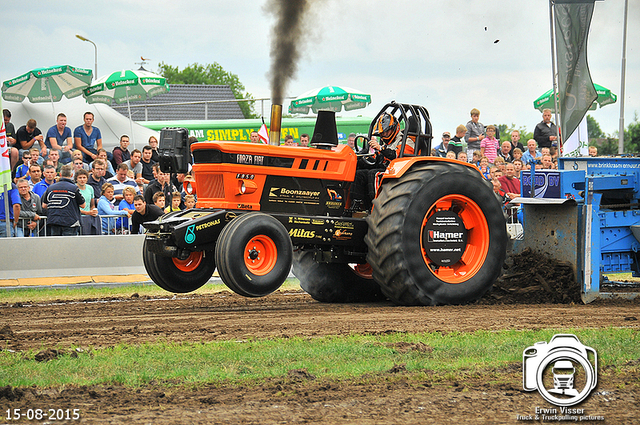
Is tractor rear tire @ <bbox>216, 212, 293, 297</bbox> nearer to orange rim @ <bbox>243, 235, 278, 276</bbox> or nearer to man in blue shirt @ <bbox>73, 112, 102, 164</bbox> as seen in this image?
orange rim @ <bbox>243, 235, 278, 276</bbox>

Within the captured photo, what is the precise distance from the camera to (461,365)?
5.19 m

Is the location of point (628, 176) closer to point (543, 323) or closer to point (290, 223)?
point (543, 323)

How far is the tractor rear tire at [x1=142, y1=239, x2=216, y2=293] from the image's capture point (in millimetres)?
7938

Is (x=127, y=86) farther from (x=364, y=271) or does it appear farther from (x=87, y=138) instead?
(x=364, y=271)

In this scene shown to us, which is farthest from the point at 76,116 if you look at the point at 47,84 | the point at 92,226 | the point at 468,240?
the point at 468,240

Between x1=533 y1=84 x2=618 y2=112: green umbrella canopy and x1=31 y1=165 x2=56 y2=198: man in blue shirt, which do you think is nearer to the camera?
x1=31 y1=165 x2=56 y2=198: man in blue shirt

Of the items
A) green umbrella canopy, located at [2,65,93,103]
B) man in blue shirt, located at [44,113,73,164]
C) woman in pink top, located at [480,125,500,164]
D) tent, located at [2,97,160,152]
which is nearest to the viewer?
man in blue shirt, located at [44,113,73,164]

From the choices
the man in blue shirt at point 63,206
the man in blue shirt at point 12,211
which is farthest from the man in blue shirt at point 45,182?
the man in blue shirt at point 63,206

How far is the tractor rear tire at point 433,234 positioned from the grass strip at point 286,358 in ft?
5.57

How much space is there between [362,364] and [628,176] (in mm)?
5567

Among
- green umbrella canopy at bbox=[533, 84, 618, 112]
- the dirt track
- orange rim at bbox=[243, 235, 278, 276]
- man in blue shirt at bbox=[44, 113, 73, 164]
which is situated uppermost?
green umbrella canopy at bbox=[533, 84, 618, 112]

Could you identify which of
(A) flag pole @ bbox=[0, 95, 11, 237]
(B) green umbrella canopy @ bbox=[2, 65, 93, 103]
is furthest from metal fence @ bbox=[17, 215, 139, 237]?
(B) green umbrella canopy @ bbox=[2, 65, 93, 103]

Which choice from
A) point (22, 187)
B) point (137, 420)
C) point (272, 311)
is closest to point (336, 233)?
point (272, 311)

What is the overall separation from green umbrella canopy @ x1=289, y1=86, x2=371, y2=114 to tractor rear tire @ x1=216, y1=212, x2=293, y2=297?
49.5ft
